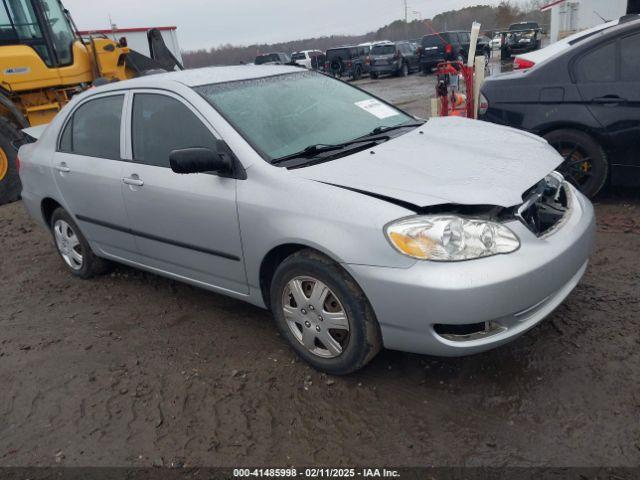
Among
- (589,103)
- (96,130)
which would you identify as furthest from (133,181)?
(589,103)

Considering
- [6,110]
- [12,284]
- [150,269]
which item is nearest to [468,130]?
[150,269]

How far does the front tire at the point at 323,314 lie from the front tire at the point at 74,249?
2.24 meters

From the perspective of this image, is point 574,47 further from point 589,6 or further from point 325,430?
point 589,6

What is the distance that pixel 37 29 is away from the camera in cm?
810

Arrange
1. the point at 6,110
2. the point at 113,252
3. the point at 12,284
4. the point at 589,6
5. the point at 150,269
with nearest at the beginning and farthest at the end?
the point at 150,269
the point at 113,252
the point at 12,284
the point at 6,110
the point at 589,6

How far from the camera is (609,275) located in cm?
367

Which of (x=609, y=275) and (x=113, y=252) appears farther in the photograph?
(x=113, y=252)

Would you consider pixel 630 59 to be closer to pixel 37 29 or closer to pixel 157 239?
pixel 157 239

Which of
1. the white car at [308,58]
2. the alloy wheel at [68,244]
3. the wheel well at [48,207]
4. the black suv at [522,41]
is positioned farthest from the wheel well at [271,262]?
the white car at [308,58]

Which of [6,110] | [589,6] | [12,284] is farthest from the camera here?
[589,6]

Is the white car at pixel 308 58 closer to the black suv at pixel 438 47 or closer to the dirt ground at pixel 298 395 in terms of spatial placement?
the black suv at pixel 438 47

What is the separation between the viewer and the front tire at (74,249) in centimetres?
446

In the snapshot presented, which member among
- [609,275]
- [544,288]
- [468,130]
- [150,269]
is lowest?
[609,275]

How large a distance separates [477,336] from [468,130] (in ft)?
5.26
